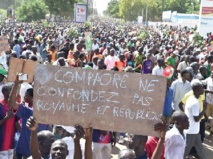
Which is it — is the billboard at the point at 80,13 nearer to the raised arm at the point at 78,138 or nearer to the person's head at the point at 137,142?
the person's head at the point at 137,142

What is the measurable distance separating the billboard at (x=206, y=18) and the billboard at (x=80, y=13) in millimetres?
12425

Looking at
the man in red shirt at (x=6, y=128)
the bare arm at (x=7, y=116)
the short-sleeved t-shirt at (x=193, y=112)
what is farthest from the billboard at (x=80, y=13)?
the bare arm at (x=7, y=116)

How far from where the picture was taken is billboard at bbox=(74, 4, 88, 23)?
17858 mm

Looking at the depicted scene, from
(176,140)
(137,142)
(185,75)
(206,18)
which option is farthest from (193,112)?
(206,18)

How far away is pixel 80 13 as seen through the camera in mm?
18031

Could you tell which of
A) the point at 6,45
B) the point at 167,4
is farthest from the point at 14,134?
the point at 167,4

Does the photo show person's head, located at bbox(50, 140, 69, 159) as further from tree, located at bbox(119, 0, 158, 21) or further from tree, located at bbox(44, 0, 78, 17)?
tree, located at bbox(119, 0, 158, 21)

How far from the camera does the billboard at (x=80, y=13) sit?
1786 centimetres

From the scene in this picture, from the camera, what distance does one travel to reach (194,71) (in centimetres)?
886

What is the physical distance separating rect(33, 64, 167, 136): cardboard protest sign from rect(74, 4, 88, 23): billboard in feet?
47.7

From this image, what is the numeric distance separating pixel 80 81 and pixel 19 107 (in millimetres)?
1461

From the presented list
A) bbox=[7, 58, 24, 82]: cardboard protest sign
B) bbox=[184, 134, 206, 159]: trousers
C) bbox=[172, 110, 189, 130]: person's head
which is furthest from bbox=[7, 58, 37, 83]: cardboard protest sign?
bbox=[184, 134, 206, 159]: trousers

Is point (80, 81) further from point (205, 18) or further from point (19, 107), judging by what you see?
point (205, 18)

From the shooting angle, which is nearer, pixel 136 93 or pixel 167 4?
pixel 136 93
